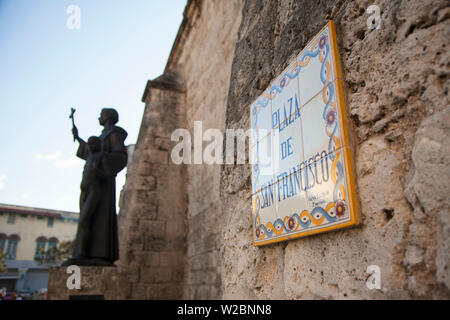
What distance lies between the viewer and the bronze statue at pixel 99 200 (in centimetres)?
361

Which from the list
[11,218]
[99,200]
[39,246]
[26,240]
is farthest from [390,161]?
[39,246]

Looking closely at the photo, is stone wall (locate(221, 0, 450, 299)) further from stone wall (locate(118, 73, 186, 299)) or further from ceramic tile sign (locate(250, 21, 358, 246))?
stone wall (locate(118, 73, 186, 299))

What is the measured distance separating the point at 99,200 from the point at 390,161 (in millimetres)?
3447

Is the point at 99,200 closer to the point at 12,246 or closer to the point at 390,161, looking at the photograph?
the point at 390,161

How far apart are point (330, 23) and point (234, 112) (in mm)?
779

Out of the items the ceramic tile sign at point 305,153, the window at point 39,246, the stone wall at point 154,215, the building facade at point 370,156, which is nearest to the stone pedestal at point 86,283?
the stone wall at point 154,215

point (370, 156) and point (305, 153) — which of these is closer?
point (370, 156)

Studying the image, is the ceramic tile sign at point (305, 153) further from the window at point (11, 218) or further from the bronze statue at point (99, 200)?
the window at point (11, 218)

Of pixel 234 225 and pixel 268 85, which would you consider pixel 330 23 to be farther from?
pixel 234 225

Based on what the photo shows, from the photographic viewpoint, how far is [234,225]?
1.63 meters

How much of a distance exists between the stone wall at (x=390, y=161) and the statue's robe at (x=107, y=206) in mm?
2840

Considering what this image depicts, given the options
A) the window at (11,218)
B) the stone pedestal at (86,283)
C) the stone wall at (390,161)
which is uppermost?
the window at (11,218)

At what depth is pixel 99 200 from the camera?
3.75 m
